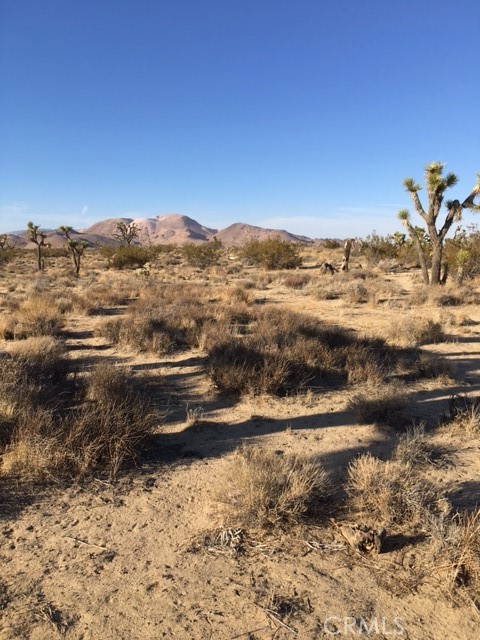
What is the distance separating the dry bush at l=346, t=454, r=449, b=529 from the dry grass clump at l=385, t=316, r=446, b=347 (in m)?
6.51

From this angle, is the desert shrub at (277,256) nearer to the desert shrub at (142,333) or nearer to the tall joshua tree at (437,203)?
the tall joshua tree at (437,203)

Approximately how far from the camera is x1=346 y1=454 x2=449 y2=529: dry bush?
144 inches

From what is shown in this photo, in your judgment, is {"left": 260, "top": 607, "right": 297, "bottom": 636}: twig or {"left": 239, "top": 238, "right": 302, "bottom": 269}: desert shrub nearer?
{"left": 260, "top": 607, "right": 297, "bottom": 636}: twig

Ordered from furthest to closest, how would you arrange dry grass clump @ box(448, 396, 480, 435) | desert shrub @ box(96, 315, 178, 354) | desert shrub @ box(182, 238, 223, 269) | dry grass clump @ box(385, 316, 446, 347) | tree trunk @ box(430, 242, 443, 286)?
desert shrub @ box(182, 238, 223, 269) → tree trunk @ box(430, 242, 443, 286) → dry grass clump @ box(385, 316, 446, 347) → desert shrub @ box(96, 315, 178, 354) → dry grass clump @ box(448, 396, 480, 435)

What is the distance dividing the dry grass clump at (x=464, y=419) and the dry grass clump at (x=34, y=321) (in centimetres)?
872

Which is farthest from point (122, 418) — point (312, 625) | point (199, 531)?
point (312, 625)

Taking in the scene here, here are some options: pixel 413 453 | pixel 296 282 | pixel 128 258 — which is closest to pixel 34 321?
pixel 413 453

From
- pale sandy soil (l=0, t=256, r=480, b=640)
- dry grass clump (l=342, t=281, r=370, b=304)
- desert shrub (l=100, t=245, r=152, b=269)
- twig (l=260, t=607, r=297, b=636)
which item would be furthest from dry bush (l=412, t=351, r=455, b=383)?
desert shrub (l=100, t=245, r=152, b=269)

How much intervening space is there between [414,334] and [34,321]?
9401 millimetres

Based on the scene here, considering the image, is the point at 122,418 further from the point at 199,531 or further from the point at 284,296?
the point at 284,296

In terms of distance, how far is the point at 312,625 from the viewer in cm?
276

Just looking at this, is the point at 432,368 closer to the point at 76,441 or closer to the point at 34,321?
the point at 76,441

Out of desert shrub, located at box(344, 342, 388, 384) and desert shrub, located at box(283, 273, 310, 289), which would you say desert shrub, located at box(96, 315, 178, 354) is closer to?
desert shrub, located at box(344, 342, 388, 384)

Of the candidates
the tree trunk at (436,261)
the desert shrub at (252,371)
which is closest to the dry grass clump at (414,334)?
the desert shrub at (252,371)
